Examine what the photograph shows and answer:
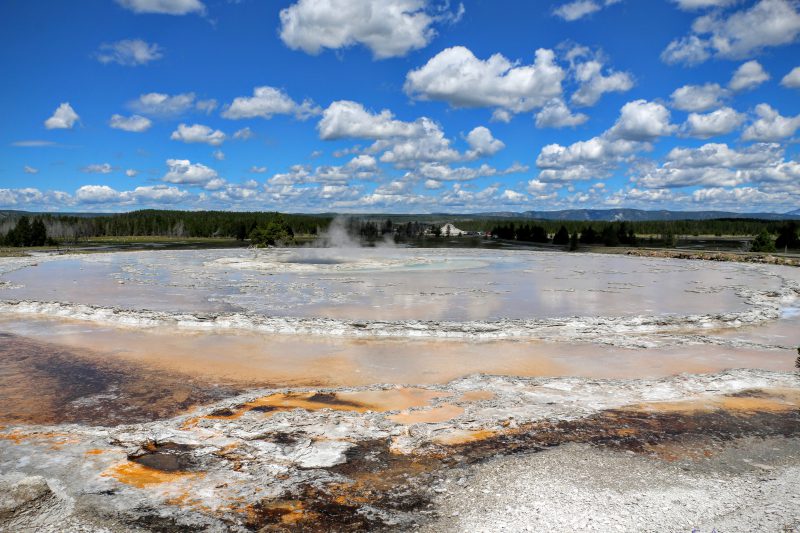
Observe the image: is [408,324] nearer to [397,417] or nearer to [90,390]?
[397,417]

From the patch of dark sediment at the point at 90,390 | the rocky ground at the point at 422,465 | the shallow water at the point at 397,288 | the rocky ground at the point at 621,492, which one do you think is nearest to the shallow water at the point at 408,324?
the shallow water at the point at 397,288

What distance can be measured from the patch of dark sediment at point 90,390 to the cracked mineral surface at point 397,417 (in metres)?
0.05

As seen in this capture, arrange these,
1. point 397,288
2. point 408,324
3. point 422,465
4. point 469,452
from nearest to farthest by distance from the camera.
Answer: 1. point 422,465
2. point 469,452
3. point 408,324
4. point 397,288

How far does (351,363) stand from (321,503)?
17.9 feet

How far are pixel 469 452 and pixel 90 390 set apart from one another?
19.7 feet

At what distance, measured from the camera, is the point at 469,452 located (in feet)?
20.1

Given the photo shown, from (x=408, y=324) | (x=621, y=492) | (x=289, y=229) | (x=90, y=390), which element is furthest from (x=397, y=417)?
(x=289, y=229)

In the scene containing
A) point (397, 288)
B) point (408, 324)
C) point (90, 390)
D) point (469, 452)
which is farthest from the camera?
point (397, 288)

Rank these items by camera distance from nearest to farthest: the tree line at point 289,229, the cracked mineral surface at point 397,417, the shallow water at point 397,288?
the cracked mineral surface at point 397,417 → the shallow water at point 397,288 → the tree line at point 289,229

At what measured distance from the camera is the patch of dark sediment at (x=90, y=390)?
7414 millimetres

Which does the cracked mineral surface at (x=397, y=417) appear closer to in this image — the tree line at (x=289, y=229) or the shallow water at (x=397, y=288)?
the shallow water at (x=397, y=288)

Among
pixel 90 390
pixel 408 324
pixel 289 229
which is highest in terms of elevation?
pixel 289 229

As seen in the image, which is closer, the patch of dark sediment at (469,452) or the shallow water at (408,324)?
the patch of dark sediment at (469,452)

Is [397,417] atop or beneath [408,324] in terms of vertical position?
beneath
